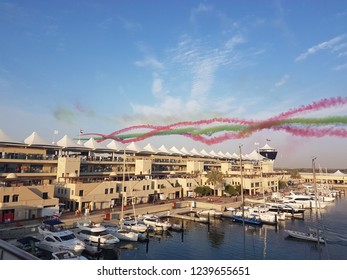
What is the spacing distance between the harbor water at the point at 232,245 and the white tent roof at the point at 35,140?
26980 mm

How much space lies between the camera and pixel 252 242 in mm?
37094

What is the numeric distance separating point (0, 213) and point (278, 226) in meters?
39.6

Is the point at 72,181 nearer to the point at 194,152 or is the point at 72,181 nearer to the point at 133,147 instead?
the point at 133,147

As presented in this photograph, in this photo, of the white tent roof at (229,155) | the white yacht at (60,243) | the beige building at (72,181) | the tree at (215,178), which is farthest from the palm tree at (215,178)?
the white tent roof at (229,155)

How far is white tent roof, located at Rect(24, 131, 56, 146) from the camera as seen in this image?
5125 cm

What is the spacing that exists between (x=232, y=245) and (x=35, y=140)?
125ft

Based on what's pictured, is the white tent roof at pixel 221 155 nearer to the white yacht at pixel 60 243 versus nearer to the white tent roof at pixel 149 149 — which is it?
the white tent roof at pixel 149 149

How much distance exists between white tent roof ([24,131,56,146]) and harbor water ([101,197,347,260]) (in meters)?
27.0

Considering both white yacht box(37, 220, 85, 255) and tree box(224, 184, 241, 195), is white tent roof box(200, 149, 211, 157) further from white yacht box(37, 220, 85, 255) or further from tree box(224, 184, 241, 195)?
white yacht box(37, 220, 85, 255)

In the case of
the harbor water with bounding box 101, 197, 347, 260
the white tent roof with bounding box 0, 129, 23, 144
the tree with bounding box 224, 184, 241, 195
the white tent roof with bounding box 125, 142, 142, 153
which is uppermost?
the white tent roof with bounding box 125, 142, 142, 153

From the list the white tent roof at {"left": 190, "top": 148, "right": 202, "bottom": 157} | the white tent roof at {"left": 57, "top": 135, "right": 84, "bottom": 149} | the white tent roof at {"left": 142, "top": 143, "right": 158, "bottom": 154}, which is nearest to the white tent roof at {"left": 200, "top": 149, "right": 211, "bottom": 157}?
the white tent roof at {"left": 190, "top": 148, "right": 202, "bottom": 157}

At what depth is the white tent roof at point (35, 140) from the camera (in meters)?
51.2
